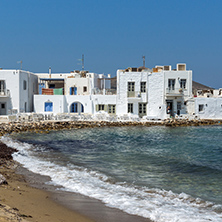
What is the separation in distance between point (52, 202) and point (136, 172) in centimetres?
431

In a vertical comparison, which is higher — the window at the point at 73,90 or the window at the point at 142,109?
the window at the point at 73,90

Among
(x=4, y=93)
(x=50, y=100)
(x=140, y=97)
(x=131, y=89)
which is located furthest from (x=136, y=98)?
(x=4, y=93)

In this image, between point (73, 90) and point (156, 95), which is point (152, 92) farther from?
point (73, 90)

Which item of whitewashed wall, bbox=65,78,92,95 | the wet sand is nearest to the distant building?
whitewashed wall, bbox=65,78,92,95

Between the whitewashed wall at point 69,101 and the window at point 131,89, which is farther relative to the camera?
the whitewashed wall at point 69,101

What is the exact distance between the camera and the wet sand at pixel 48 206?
15.9ft

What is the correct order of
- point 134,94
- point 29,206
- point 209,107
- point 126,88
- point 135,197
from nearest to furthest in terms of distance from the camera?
point 29,206
point 135,197
point 134,94
point 126,88
point 209,107

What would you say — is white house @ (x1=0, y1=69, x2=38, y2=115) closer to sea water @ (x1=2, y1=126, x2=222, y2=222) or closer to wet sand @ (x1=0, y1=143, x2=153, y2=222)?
sea water @ (x1=2, y1=126, x2=222, y2=222)

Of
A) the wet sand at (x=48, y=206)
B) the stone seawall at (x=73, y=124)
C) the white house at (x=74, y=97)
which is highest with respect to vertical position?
the white house at (x=74, y=97)

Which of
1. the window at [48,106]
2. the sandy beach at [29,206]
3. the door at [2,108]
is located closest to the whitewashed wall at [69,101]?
the window at [48,106]

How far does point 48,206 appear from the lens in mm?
5676

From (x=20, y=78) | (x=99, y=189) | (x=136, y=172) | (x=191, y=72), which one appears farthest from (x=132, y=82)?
(x=99, y=189)

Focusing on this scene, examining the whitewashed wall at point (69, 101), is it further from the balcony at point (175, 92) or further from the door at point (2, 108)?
the balcony at point (175, 92)

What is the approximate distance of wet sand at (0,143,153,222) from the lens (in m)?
4.85
